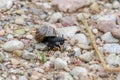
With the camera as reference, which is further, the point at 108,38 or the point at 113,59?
the point at 108,38

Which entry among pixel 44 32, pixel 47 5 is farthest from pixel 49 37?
pixel 47 5

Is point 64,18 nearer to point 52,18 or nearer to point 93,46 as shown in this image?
point 52,18

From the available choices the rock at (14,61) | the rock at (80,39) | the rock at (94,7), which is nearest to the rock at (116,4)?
the rock at (94,7)

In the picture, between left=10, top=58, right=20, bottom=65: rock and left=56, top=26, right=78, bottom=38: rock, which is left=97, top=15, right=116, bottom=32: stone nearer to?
left=56, top=26, right=78, bottom=38: rock

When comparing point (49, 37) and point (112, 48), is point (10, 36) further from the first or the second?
point (112, 48)

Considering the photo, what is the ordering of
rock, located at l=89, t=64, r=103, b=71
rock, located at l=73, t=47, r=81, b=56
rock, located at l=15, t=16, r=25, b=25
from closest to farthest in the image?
1. rock, located at l=89, t=64, r=103, b=71
2. rock, located at l=73, t=47, r=81, b=56
3. rock, located at l=15, t=16, r=25, b=25

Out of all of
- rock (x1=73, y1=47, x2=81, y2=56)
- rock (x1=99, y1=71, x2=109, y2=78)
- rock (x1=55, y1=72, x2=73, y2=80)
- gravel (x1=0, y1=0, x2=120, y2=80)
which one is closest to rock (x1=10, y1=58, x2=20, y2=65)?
gravel (x1=0, y1=0, x2=120, y2=80)
